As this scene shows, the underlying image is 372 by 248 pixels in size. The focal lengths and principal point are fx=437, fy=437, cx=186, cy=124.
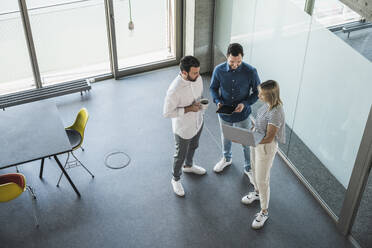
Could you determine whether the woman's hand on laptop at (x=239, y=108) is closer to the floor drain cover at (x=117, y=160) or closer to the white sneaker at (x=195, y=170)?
the white sneaker at (x=195, y=170)

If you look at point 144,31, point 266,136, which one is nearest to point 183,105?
point 266,136

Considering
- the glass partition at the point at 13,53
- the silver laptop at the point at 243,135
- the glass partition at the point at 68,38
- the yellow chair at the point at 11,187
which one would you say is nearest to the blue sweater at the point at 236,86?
the silver laptop at the point at 243,135

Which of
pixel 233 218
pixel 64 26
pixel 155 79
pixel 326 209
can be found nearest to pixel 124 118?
pixel 155 79

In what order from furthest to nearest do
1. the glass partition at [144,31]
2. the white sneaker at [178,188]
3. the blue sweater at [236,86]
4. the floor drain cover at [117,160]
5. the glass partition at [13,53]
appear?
the glass partition at [144,31], the glass partition at [13,53], the floor drain cover at [117,160], the white sneaker at [178,188], the blue sweater at [236,86]

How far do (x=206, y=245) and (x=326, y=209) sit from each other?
1.51 m

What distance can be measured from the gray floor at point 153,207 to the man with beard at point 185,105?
20.8 inches

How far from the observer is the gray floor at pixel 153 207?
4.77 metres

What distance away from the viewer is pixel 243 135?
4383 millimetres

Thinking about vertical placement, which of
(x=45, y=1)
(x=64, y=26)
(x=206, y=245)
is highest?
(x=45, y=1)

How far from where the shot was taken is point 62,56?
7.15 metres

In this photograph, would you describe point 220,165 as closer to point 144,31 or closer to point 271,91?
point 271,91

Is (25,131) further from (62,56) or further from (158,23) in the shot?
(158,23)

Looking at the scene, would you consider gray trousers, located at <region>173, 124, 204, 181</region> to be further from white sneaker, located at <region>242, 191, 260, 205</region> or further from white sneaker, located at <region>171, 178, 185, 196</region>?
white sneaker, located at <region>242, 191, 260, 205</region>

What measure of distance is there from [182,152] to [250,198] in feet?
3.24
